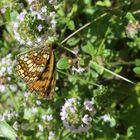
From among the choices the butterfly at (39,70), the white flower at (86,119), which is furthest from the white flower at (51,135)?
the butterfly at (39,70)

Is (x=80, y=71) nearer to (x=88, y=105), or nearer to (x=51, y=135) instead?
(x=88, y=105)

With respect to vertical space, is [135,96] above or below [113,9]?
below

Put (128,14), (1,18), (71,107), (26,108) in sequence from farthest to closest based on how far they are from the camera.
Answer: (1,18)
(26,108)
(128,14)
(71,107)

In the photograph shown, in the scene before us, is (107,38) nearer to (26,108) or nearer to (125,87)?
(125,87)

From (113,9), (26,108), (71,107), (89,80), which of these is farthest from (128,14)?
(26,108)

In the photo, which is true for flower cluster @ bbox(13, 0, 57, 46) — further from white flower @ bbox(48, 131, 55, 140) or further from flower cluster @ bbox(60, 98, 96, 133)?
white flower @ bbox(48, 131, 55, 140)

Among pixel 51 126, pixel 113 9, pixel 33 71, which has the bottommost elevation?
pixel 51 126

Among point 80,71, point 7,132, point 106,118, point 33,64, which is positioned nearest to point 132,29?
point 80,71

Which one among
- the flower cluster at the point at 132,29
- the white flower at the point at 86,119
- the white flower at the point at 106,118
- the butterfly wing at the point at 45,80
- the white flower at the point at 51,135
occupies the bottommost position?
the white flower at the point at 106,118

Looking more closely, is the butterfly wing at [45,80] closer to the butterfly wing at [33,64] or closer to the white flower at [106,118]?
the butterfly wing at [33,64]
